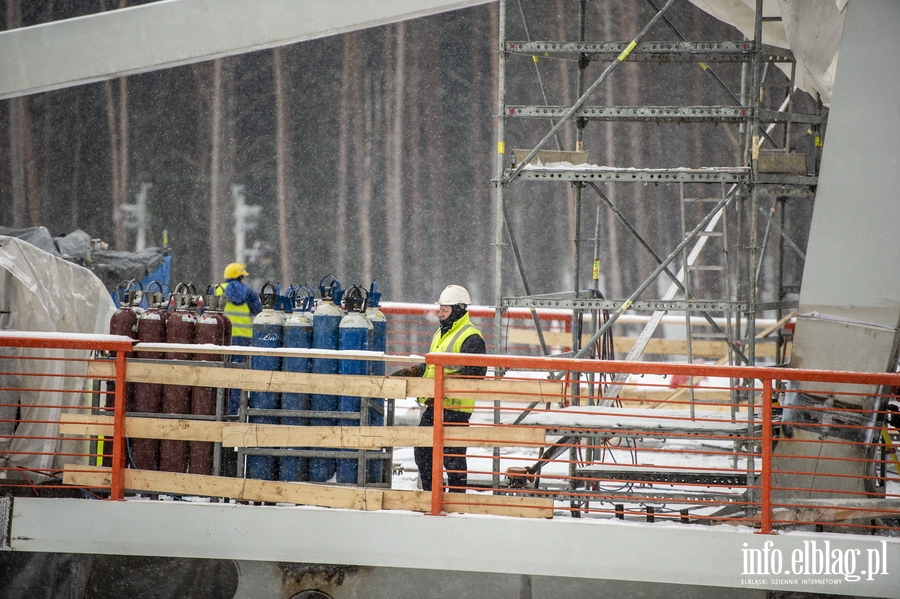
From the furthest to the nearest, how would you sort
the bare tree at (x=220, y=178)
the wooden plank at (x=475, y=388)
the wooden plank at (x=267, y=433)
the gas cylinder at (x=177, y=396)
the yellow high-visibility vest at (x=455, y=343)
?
the bare tree at (x=220, y=178) < the yellow high-visibility vest at (x=455, y=343) < the gas cylinder at (x=177, y=396) < the wooden plank at (x=267, y=433) < the wooden plank at (x=475, y=388)

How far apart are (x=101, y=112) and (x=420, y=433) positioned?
15781 millimetres

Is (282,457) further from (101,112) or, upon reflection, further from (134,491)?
(101,112)

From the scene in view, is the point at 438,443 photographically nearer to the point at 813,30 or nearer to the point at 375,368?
the point at 375,368

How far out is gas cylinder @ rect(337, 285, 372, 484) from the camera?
221 inches

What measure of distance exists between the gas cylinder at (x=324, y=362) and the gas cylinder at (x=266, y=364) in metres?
0.27

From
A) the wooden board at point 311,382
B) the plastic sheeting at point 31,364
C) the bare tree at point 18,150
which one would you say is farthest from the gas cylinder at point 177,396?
the bare tree at point 18,150

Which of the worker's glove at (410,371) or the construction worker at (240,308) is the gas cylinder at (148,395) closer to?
the worker's glove at (410,371)

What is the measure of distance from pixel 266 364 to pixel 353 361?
0.66m

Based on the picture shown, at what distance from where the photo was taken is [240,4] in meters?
7.64

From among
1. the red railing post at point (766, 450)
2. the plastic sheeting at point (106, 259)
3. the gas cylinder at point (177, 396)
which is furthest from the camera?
the plastic sheeting at point (106, 259)

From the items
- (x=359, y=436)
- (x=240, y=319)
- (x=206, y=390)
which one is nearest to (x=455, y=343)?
(x=359, y=436)

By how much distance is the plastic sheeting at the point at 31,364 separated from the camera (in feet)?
18.8

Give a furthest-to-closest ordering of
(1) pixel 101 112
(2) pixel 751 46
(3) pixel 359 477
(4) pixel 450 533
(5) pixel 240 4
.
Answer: (1) pixel 101 112 → (5) pixel 240 4 → (2) pixel 751 46 → (3) pixel 359 477 → (4) pixel 450 533

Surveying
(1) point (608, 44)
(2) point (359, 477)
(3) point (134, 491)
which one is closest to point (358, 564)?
(2) point (359, 477)
